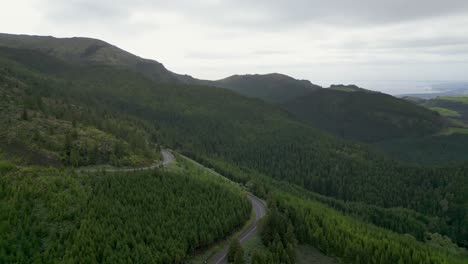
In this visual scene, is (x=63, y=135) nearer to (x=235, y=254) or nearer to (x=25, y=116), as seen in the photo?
(x=25, y=116)

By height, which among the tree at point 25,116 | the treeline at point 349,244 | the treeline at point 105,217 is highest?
the tree at point 25,116

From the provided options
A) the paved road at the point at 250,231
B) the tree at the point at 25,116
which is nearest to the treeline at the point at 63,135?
the tree at the point at 25,116

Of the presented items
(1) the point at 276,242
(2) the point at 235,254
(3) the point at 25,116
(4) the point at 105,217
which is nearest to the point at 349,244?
(1) the point at 276,242

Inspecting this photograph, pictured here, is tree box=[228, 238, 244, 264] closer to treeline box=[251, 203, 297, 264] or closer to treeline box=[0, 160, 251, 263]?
treeline box=[251, 203, 297, 264]

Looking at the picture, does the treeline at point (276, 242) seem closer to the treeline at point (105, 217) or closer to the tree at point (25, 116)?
the treeline at point (105, 217)

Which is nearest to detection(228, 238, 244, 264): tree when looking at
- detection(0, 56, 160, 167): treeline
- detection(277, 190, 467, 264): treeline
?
detection(277, 190, 467, 264): treeline

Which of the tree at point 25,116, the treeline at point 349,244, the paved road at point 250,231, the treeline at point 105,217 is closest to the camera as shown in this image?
the treeline at point 105,217
